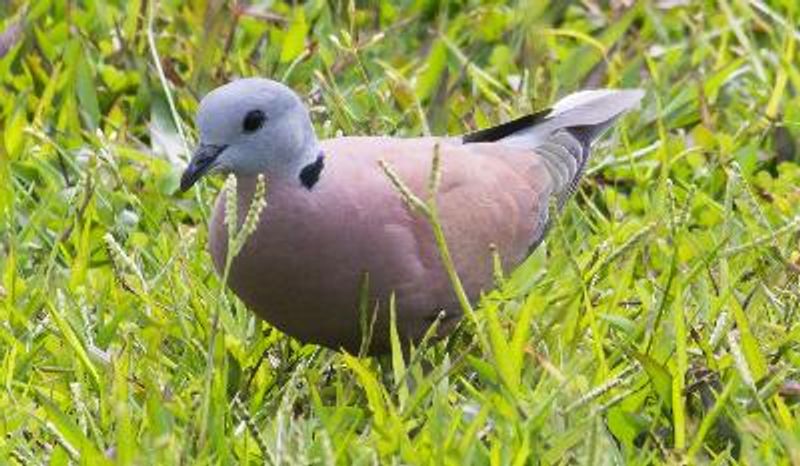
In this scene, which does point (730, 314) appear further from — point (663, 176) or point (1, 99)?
point (1, 99)

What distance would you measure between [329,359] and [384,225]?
0.40 m

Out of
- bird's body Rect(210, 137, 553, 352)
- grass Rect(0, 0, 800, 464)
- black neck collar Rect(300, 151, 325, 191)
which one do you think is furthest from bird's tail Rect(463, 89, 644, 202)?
black neck collar Rect(300, 151, 325, 191)

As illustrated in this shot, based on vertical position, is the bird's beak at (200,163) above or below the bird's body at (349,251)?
above

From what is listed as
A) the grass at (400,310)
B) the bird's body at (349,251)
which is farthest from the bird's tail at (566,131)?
the bird's body at (349,251)

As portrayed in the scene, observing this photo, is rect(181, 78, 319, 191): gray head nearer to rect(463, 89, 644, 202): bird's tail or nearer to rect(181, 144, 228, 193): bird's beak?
rect(181, 144, 228, 193): bird's beak

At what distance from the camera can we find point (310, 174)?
10.8 feet

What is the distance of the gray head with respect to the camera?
3.25 metres

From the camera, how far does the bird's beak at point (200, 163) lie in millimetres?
3244

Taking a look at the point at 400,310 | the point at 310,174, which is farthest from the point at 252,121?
the point at 400,310

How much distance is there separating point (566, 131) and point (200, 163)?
97cm

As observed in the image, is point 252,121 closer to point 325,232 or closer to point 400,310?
point 325,232

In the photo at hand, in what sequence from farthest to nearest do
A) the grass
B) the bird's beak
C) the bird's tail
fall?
the bird's tail → the bird's beak → the grass

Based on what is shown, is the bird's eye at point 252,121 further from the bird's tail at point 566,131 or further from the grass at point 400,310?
the bird's tail at point 566,131

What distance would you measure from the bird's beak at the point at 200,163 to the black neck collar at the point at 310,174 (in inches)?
5.1
